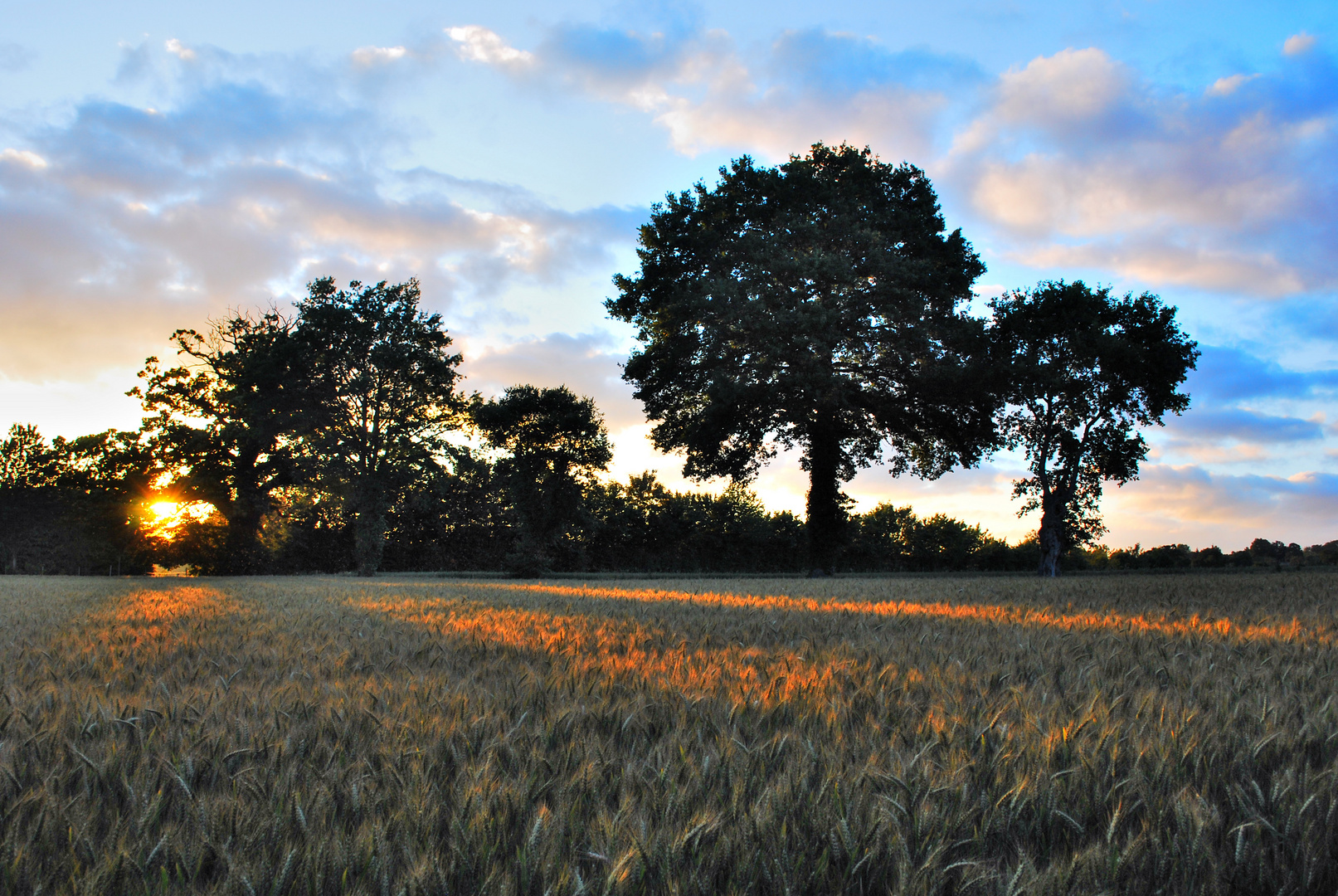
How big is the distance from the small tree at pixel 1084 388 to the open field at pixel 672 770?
93.1 ft

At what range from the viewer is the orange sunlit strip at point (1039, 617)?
593cm

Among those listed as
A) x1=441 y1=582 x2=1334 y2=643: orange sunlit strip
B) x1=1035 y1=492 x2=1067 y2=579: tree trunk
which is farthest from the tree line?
x1=441 y1=582 x2=1334 y2=643: orange sunlit strip

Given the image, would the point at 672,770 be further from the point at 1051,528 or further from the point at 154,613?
the point at 1051,528

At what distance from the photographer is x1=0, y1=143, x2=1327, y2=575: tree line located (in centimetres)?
2641

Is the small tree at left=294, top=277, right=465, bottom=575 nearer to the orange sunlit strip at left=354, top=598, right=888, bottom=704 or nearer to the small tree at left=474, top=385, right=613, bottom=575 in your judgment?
the small tree at left=474, top=385, right=613, bottom=575

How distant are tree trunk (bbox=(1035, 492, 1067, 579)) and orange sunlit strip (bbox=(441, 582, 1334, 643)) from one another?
24.6 metres

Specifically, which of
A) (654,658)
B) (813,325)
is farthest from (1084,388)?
(654,658)

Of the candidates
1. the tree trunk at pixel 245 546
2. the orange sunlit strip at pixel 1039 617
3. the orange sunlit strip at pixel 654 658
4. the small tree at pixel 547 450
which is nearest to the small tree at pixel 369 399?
the small tree at pixel 547 450

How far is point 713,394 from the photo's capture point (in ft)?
81.9

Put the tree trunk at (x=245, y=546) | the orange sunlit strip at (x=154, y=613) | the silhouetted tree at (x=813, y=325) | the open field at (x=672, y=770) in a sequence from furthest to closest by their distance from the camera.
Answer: the tree trunk at (x=245, y=546) → the silhouetted tree at (x=813, y=325) → the orange sunlit strip at (x=154, y=613) → the open field at (x=672, y=770)

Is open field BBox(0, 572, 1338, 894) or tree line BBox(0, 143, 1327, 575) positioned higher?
tree line BBox(0, 143, 1327, 575)

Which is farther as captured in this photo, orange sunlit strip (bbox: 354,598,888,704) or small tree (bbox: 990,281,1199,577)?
small tree (bbox: 990,281,1199,577)

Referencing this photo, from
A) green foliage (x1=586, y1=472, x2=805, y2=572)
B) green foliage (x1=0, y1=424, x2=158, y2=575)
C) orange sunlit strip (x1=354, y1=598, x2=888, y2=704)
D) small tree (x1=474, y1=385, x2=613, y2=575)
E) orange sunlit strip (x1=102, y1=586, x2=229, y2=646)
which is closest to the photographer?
orange sunlit strip (x1=354, y1=598, x2=888, y2=704)

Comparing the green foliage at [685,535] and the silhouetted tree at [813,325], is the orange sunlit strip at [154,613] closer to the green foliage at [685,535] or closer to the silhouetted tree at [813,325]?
the silhouetted tree at [813,325]
